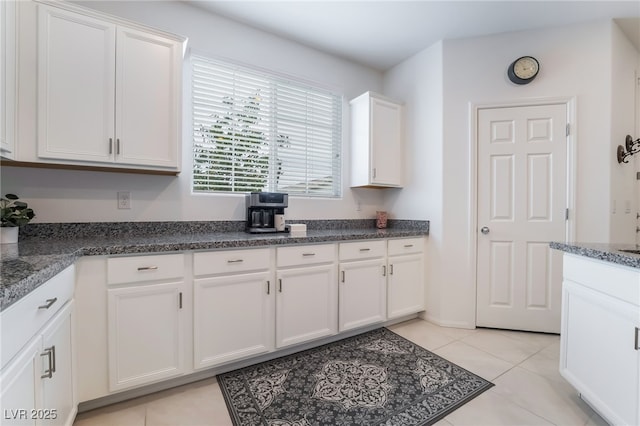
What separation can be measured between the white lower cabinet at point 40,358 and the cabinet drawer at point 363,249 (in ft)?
5.74

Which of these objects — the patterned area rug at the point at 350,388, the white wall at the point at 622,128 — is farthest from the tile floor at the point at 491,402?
the white wall at the point at 622,128

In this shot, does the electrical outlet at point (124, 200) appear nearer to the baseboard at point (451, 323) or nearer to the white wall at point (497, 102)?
the white wall at point (497, 102)

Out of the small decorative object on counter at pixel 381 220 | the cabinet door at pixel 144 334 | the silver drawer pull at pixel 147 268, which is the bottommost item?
the cabinet door at pixel 144 334

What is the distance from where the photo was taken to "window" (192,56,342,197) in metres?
2.48

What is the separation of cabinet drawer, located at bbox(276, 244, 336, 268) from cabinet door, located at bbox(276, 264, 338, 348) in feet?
0.17

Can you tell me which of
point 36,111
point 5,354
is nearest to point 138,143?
point 36,111

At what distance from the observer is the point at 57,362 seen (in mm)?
1225

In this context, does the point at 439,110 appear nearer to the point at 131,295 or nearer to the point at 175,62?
the point at 175,62

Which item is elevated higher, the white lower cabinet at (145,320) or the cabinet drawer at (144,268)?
the cabinet drawer at (144,268)

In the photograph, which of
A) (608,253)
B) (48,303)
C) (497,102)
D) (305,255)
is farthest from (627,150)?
(48,303)

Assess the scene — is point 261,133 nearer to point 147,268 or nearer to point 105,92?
point 105,92

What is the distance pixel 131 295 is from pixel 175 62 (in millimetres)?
1563

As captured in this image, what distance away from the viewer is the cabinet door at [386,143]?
3.03 m

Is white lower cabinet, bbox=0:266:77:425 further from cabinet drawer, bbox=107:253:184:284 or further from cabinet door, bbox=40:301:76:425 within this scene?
cabinet drawer, bbox=107:253:184:284
